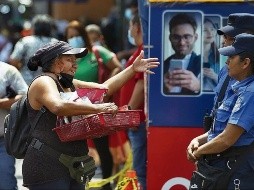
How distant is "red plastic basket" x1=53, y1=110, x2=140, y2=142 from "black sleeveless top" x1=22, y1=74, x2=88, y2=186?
0.10 metres

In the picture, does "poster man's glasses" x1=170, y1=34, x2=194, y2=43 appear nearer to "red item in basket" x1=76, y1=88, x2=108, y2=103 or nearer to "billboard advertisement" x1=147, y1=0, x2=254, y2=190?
"billboard advertisement" x1=147, y1=0, x2=254, y2=190

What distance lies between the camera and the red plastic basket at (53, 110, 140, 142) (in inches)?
238

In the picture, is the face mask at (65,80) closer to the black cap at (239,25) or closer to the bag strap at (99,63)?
the black cap at (239,25)

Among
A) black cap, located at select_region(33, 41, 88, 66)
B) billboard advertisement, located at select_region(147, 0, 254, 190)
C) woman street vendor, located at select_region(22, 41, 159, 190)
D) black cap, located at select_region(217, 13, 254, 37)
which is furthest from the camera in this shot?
billboard advertisement, located at select_region(147, 0, 254, 190)

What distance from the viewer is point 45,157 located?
6.24 meters

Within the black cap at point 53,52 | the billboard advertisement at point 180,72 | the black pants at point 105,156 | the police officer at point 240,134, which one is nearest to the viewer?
the police officer at point 240,134

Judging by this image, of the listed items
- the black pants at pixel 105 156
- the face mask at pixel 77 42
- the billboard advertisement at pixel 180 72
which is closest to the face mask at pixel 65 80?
the billboard advertisement at pixel 180 72

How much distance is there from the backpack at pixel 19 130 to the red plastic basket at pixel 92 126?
0.28m

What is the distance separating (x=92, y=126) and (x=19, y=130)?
0.65 m

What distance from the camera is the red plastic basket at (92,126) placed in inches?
238

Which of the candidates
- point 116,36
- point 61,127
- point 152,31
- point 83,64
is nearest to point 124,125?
point 61,127

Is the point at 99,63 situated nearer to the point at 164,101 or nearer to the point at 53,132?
the point at 164,101

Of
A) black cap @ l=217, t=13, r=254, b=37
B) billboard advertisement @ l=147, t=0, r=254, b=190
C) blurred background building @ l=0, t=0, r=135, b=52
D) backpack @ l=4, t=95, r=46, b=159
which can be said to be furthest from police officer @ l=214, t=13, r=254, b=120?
blurred background building @ l=0, t=0, r=135, b=52

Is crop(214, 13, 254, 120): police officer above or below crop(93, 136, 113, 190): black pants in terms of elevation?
above
